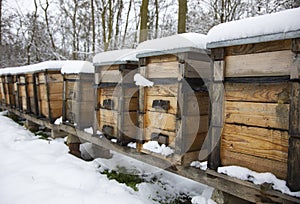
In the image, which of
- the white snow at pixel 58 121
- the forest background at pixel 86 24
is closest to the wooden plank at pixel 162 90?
the white snow at pixel 58 121

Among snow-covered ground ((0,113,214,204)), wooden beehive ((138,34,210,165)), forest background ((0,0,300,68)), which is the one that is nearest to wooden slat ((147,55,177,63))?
wooden beehive ((138,34,210,165))

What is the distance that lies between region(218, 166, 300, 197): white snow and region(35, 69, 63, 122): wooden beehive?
411 centimetres

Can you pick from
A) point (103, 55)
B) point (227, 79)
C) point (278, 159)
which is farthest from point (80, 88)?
point (278, 159)

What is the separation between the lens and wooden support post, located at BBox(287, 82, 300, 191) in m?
1.74

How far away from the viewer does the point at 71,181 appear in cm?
326

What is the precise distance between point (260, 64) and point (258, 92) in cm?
22

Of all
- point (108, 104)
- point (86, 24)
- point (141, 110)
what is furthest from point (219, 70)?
point (86, 24)

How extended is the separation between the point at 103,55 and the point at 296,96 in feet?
8.51

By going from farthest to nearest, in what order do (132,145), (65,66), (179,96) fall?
(65,66) < (132,145) < (179,96)

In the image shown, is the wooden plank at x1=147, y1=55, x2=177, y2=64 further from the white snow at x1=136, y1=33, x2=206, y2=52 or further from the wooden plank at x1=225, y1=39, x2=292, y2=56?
the wooden plank at x1=225, y1=39, x2=292, y2=56

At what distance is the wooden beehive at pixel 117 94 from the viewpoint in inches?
130

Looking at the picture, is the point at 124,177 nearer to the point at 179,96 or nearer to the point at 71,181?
the point at 71,181

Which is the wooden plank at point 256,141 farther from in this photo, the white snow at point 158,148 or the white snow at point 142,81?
the white snow at point 142,81

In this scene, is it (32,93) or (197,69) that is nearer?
(197,69)
